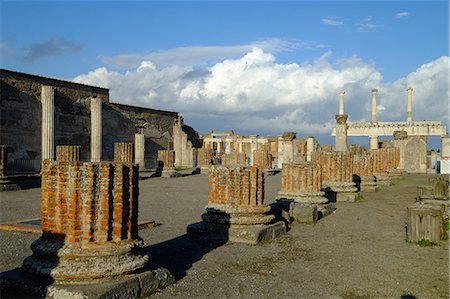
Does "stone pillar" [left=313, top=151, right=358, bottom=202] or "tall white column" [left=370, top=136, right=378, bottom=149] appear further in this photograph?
"tall white column" [left=370, top=136, right=378, bottom=149]

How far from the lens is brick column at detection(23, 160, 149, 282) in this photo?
169 inches

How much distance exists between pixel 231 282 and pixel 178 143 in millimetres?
29605

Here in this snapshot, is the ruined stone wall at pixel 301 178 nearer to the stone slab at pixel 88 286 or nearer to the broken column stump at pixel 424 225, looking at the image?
the broken column stump at pixel 424 225

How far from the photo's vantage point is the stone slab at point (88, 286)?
12.8ft

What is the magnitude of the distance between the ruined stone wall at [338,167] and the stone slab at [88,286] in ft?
31.0

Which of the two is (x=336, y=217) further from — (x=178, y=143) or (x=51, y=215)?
(x=178, y=143)

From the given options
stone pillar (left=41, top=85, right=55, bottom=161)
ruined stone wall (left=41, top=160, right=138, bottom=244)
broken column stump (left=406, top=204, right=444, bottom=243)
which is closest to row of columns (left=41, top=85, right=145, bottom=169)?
stone pillar (left=41, top=85, right=55, bottom=161)

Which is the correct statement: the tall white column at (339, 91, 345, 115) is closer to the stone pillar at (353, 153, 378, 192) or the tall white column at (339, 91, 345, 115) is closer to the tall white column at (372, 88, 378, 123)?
the tall white column at (372, 88, 378, 123)

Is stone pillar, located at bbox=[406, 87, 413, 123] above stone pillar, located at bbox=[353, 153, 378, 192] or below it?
above

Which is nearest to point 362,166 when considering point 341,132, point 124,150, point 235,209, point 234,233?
point 341,132

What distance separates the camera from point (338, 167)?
13172 millimetres

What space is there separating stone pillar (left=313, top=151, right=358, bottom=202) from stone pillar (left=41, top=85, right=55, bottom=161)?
14.1m

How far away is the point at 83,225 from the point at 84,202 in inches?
9.4

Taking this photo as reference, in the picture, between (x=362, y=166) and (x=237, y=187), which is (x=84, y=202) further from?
(x=362, y=166)
